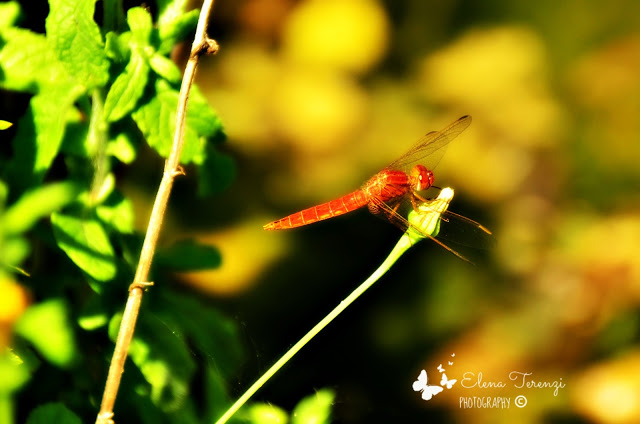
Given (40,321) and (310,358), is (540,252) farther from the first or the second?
(40,321)

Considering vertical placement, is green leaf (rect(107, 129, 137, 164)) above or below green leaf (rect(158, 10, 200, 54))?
below

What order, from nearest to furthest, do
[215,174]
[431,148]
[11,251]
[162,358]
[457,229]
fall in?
[11,251] → [162,358] → [215,174] → [457,229] → [431,148]

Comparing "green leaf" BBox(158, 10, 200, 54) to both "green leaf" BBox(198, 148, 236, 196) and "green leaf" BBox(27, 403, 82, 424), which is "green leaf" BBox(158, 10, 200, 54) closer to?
"green leaf" BBox(198, 148, 236, 196)

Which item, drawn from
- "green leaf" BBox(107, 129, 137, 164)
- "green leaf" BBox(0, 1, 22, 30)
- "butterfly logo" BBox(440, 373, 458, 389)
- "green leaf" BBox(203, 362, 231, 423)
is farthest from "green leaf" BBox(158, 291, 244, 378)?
"butterfly logo" BBox(440, 373, 458, 389)

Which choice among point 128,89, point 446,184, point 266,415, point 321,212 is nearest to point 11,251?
point 128,89

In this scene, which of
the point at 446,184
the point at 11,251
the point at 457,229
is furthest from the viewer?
the point at 446,184

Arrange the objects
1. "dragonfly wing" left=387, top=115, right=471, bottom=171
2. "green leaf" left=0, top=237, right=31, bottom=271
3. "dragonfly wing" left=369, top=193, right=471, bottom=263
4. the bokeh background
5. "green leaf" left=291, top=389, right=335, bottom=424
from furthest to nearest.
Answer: the bokeh background
"dragonfly wing" left=387, top=115, right=471, bottom=171
"dragonfly wing" left=369, top=193, right=471, bottom=263
"green leaf" left=291, top=389, right=335, bottom=424
"green leaf" left=0, top=237, right=31, bottom=271

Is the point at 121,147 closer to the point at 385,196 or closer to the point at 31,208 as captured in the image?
the point at 31,208
